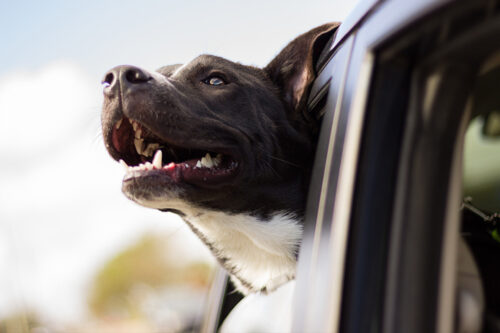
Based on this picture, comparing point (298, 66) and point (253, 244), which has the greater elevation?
point (298, 66)

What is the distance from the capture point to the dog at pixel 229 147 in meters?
2.40

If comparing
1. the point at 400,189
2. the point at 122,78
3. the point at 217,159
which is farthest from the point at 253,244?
the point at 400,189

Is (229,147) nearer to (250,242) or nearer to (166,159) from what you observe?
(166,159)

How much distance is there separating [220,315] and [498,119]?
1827mm

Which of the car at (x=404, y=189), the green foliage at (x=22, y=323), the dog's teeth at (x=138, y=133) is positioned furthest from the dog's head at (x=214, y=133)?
the green foliage at (x=22, y=323)

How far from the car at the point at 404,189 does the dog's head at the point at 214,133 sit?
91cm

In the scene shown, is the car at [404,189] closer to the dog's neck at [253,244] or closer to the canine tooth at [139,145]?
the dog's neck at [253,244]

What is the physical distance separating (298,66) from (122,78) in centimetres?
85

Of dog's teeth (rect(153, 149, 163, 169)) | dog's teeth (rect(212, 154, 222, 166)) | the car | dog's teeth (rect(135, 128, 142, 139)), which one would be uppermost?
dog's teeth (rect(135, 128, 142, 139))

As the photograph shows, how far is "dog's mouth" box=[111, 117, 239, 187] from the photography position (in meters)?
2.45

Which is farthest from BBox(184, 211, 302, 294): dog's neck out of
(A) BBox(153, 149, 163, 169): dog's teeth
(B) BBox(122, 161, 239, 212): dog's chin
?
(A) BBox(153, 149, 163, 169): dog's teeth

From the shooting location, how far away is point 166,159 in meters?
2.61

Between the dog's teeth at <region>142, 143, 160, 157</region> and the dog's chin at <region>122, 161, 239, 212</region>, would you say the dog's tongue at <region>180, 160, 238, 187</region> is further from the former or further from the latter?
the dog's teeth at <region>142, 143, 160, 157</region>

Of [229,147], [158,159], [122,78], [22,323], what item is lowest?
[22,323]
